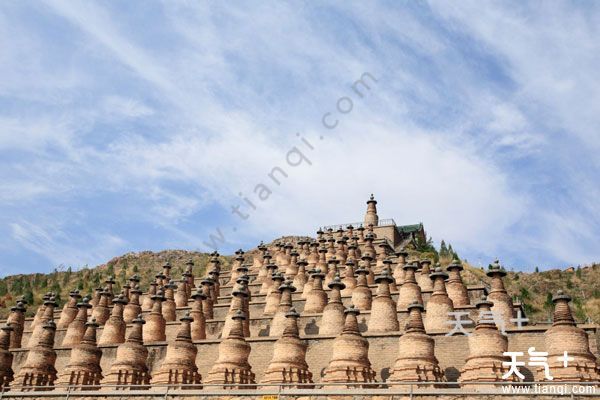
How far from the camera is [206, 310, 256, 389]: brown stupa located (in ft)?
94.5

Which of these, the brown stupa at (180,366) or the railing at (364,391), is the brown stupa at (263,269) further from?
the railing at (364,391)

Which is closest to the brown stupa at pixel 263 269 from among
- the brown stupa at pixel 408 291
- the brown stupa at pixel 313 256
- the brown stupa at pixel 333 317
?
the brown stupa at pixel 313 256

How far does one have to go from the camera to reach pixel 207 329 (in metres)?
37.9

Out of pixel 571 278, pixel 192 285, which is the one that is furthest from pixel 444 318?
pixel 571 278

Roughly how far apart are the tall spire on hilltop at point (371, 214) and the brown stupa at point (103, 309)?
27432mm

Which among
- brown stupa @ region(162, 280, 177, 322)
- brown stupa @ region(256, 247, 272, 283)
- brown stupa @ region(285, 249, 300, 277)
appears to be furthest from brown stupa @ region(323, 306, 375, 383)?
brown stupa @ region(285, 249, 300, 277)

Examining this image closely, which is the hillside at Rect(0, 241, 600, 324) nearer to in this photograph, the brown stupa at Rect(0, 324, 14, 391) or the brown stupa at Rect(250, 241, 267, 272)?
the brown stupa at Rect(250, 241, 267, 272)

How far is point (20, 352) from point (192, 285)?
14.1 meters

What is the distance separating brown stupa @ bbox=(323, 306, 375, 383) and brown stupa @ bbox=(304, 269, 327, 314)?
26.3 feet

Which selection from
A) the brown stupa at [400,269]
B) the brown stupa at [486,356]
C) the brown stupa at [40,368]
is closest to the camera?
the brown stupa at [486,356]

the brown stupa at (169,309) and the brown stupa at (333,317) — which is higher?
the brown stupa at (169,309)

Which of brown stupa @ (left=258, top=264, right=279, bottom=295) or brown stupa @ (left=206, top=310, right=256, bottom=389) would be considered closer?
brown stupa @ (left=206, top=310, right=256, bottom=389)

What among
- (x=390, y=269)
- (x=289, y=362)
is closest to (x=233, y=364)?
(x=289, y=362)

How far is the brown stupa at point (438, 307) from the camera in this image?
30.3 meters
